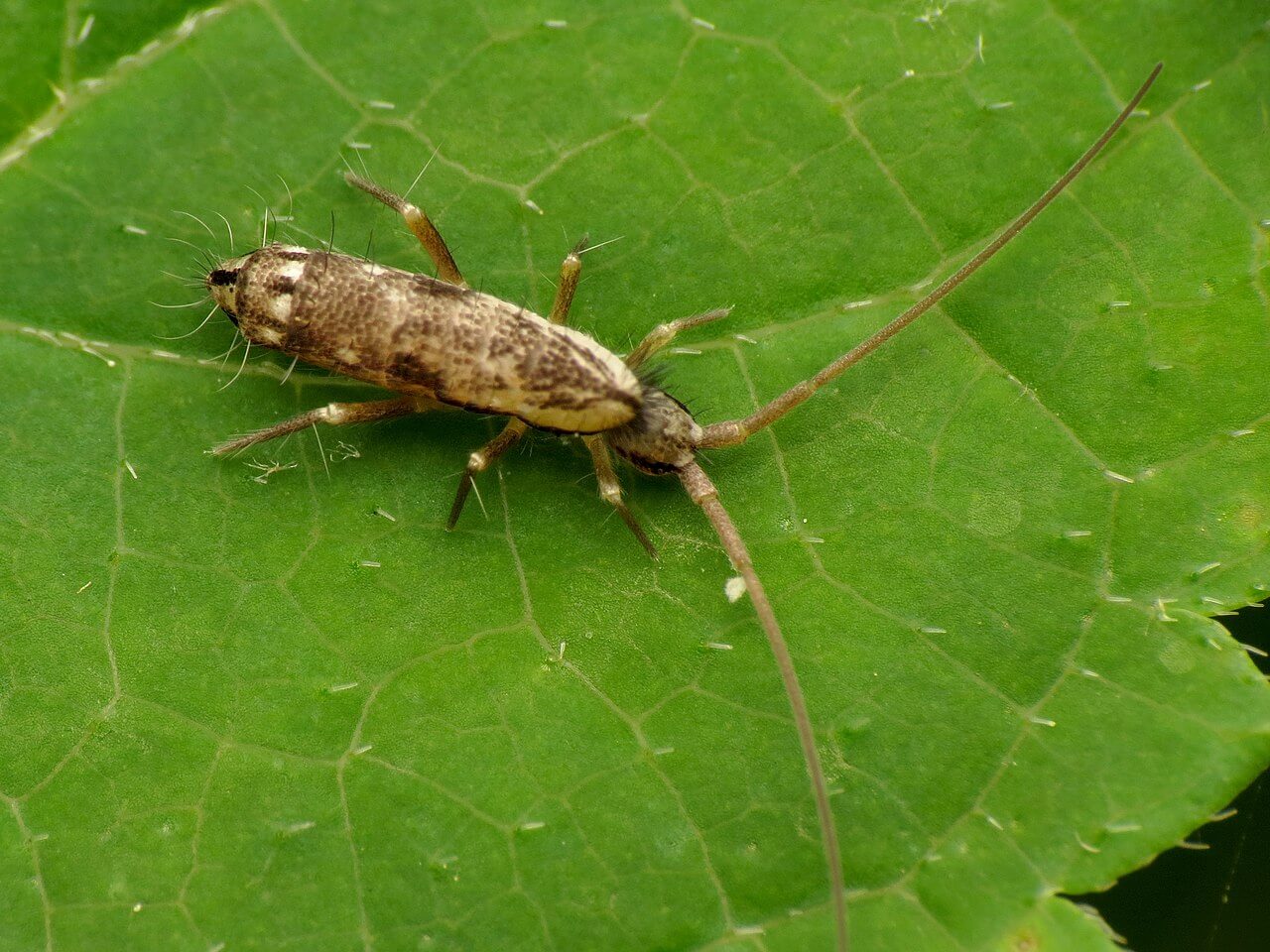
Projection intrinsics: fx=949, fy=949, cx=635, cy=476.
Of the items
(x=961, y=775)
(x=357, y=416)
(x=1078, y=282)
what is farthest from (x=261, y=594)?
(x=1078, y=282)

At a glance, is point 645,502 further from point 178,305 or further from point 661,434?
point 178,305

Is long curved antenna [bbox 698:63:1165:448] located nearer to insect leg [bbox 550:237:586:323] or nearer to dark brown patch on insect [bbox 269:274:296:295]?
insect leg [bbox 550:237:586:323]

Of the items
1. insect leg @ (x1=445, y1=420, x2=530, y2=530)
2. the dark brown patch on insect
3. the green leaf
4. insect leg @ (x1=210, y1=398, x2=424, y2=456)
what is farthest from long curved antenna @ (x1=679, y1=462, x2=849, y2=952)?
the dark brown patch on insect

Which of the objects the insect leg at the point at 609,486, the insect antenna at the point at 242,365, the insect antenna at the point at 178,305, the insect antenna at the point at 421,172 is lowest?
the insect antenna at the point at 242,365

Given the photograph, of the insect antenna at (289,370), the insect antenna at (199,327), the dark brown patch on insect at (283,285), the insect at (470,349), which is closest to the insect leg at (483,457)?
the insect at (470,349)

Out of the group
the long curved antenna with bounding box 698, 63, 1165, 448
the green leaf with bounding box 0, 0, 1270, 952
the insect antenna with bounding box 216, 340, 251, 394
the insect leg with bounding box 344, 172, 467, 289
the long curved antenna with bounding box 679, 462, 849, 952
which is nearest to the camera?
the long curved antenna with bounding box 679, 462, 849, 952

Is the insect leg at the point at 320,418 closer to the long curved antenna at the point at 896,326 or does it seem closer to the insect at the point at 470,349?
the insect at the point at 470,349
